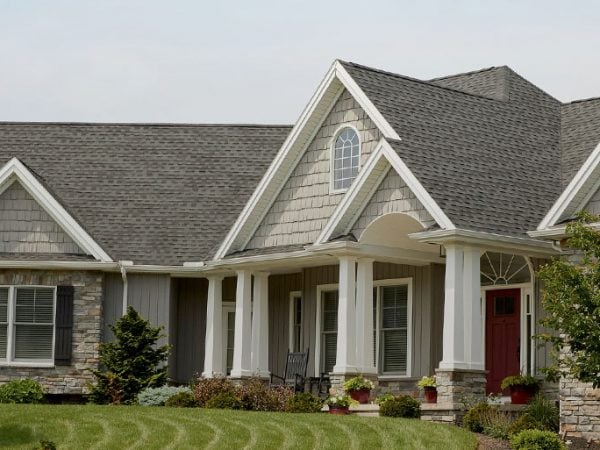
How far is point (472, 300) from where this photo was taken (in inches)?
955

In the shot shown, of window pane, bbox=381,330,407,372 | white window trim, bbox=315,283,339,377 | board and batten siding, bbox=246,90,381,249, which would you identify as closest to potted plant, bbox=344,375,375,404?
window pane, bbox=381,330,407,372

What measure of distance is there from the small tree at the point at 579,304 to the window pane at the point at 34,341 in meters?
13.5

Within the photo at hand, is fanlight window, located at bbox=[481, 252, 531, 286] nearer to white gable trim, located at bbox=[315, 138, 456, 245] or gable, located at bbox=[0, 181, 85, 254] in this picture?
white gable trim, located at bbox=[315, 138, 456, 245]

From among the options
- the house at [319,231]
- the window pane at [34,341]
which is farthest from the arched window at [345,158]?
the window pane at [34,341]

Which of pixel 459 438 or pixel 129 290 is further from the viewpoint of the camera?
pixel 129 290

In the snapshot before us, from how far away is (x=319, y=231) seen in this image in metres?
27.8

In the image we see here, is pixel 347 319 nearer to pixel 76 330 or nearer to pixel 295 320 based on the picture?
pixel 295 320

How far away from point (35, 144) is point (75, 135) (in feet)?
3.25

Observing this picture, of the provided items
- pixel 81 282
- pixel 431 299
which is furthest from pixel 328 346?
pixel 81 282

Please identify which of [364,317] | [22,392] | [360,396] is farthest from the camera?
[22,392]

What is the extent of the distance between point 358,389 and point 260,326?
4.62 m

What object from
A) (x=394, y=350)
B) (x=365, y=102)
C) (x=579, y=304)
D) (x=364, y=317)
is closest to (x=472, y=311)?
(x=364, y=317)

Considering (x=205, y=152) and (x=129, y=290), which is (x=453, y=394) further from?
(x=205, y=152)

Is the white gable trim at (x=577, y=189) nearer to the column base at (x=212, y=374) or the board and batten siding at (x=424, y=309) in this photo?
the board and batten siding at (x=424, y=309)
